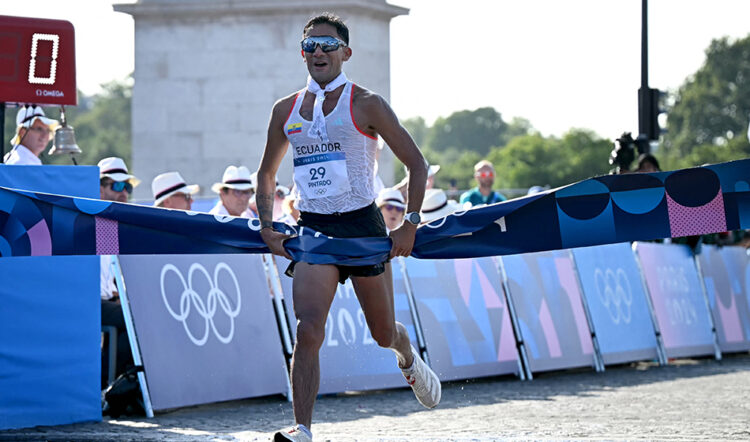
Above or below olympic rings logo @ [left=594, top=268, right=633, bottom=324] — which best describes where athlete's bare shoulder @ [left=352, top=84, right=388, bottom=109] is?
above

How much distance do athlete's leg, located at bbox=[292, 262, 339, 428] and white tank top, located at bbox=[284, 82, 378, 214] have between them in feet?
1.27

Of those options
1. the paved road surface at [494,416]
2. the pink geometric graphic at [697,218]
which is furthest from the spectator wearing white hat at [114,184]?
the pink geometric graphic at [697,218]

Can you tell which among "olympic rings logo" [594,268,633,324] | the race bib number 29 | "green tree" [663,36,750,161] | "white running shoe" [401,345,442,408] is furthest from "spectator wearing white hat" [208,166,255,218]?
"green tree" [663,36,750,161]

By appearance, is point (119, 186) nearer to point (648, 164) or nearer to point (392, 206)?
point (392, 206)

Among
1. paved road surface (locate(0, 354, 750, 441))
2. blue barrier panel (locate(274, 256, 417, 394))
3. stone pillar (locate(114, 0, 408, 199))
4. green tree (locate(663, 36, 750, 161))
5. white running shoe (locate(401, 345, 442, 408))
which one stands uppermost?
green tree (locate(663, 36, 750, 161))

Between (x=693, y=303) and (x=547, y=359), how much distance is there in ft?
13.0

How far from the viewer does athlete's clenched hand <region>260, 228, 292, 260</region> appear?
25.6 ft

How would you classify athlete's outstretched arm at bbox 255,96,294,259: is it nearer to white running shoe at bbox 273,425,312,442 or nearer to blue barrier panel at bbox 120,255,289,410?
white running shoe at bbox 273,425,312,442

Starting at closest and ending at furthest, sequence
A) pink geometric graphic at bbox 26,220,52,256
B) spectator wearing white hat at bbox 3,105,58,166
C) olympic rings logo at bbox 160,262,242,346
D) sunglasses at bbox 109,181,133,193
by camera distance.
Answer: pink geometric graphic at bbox 26,220,52,256, olympic rings logo at bbox 160,262,242,346, spectator wearing white hat at bbox 3,105,58,166, sunglasses at bbox 109,181,133,193

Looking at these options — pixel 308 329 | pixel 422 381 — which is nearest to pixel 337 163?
pixel 308 329

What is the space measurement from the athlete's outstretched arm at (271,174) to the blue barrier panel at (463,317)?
5.21 metres

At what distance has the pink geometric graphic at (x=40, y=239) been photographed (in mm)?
8578

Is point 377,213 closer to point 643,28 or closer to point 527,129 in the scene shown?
point 643,28

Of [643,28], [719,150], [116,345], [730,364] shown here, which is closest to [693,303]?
[730,364]
